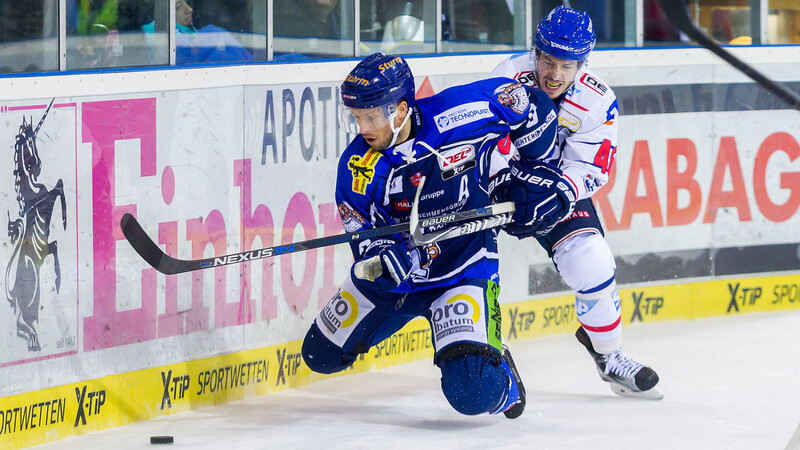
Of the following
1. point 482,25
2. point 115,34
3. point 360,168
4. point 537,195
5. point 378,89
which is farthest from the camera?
point 482,25

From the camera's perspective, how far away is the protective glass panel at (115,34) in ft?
11.9

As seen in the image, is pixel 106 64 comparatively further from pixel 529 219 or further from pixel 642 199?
pixel 642 199

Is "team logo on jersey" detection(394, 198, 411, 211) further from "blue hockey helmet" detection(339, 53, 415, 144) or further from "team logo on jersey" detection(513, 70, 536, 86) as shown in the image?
"team logo on jersey" detection(513, 70, 536, 86)

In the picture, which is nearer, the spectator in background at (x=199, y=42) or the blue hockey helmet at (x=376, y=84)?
the blue hockey helmet at (x=376, y=84)

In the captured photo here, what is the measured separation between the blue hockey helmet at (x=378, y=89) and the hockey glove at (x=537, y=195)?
1.50 feet

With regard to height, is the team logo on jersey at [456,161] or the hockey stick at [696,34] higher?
the hockey stick at [696,34]

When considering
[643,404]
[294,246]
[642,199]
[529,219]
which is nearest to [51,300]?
[294,246]

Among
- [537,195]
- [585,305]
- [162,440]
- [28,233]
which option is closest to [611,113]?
[537,195]

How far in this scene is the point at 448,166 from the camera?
3.48 metres

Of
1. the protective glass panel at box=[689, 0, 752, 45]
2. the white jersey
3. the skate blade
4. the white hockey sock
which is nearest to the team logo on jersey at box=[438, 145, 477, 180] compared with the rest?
the white jersey

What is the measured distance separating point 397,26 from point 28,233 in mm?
1924

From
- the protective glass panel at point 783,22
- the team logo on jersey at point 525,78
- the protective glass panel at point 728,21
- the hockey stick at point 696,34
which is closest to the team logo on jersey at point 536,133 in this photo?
the team logo on jersey at point 525,78

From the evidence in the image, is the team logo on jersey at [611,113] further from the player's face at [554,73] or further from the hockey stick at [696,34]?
the hockey stick at [696,34]

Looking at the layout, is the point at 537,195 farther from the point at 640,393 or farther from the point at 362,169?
the point at 640,393
